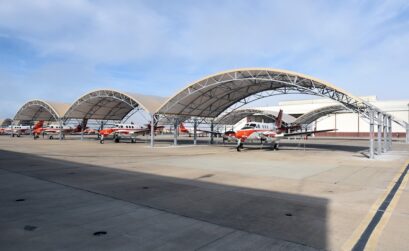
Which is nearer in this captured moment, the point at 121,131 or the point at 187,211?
the point at 187,211

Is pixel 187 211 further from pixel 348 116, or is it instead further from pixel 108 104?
pixel 348 116

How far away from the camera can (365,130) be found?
85.0m

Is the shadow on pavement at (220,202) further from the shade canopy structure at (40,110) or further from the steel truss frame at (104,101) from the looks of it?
the shade canopy structure at (40,110)

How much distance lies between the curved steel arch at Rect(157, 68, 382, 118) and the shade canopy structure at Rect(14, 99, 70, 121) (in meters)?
25.2

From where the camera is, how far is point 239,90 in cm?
3706

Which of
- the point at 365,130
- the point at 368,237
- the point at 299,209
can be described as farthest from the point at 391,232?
the point at 365,130

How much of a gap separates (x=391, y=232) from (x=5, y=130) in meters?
92.0

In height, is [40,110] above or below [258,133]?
above

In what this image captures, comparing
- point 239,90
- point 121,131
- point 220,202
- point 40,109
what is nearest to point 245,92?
point 239,90

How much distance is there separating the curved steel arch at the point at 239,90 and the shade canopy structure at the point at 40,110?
82.8ft

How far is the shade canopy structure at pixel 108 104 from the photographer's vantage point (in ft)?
129

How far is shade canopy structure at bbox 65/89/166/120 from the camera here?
39.3 m

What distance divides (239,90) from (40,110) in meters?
48.7

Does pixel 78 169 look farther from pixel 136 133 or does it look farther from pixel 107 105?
pixel 107 105
